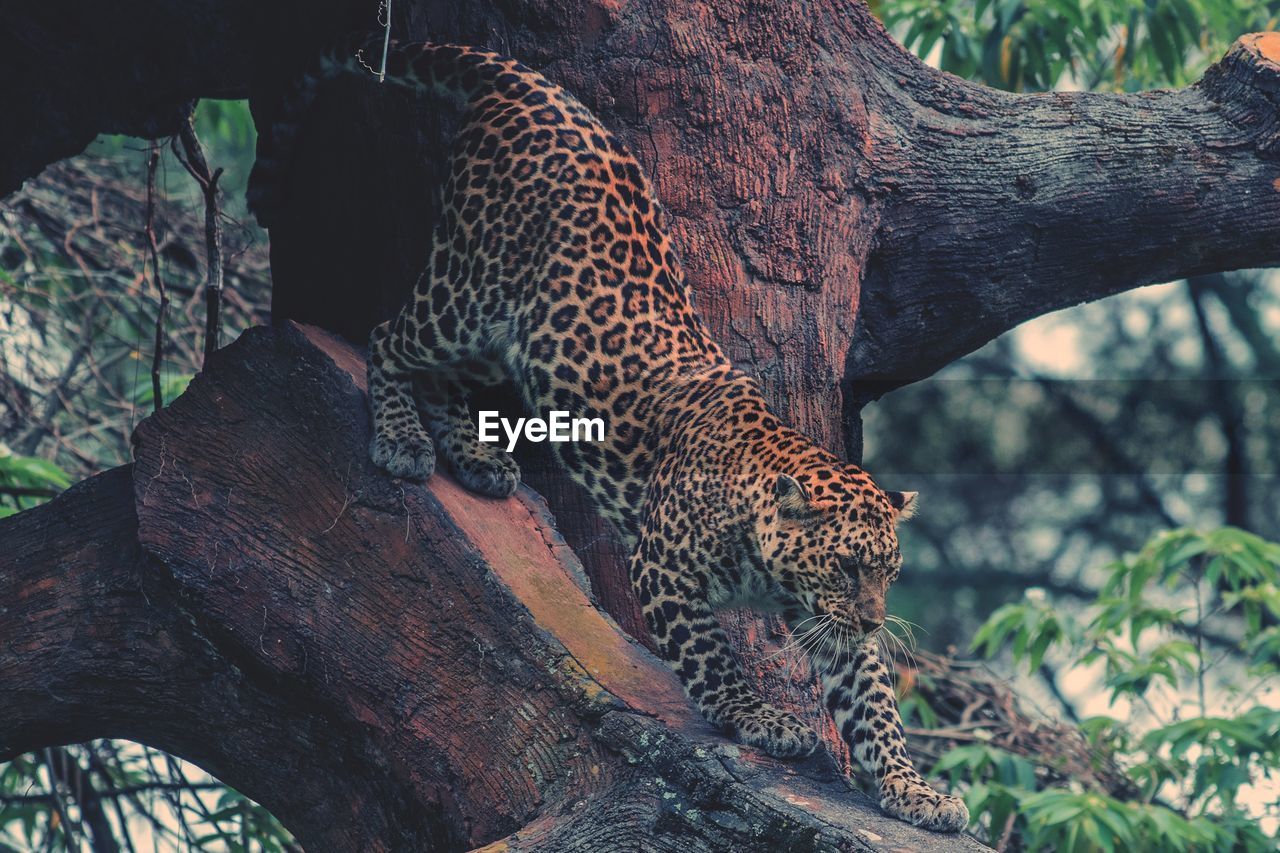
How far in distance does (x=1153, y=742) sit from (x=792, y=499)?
374 cm

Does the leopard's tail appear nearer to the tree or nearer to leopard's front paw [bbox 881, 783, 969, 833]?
the tree

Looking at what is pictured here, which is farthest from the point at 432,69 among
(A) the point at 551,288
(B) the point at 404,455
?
(B) the point at 404,455

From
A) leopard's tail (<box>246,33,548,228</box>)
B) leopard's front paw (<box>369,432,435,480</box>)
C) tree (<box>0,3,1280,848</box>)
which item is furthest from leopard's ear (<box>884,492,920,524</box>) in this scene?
leopard's tail (<box>246,33,548,228</box>)

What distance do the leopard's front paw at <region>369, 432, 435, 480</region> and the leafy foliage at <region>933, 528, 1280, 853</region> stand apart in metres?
3.13

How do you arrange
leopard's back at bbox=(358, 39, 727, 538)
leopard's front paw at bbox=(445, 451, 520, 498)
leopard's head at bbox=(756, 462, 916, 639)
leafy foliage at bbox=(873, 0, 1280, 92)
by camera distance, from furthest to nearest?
leafy foliage at bbox=(873, 0, 1280, 92) → leopard's back at bbox=(358, 39, 727, 538) → leopard's front paw at bbox=(445, 451, 520, 498) → leopard's head at bbox=(756, 462, 916, 639)

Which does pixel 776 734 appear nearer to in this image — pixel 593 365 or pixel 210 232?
pixel 593 365

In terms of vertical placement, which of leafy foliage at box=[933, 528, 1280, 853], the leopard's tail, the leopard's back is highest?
the leopard's tail

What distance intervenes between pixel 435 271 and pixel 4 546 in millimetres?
1922

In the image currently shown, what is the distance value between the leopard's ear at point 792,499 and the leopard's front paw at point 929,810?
0.93 metres

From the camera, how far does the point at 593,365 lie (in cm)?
595

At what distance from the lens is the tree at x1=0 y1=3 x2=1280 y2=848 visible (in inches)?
243

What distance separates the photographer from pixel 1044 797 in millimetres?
7316

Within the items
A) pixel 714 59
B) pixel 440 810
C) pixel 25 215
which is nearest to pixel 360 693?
pixel 440 810

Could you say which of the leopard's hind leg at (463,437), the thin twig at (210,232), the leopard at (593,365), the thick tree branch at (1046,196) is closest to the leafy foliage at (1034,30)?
the thick tree branch at (1046,196)
